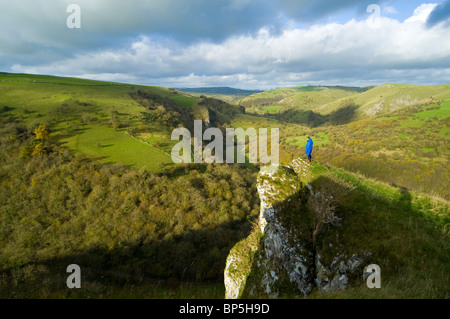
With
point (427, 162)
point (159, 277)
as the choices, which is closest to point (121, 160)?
point (159, 277)

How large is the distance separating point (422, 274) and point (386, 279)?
3.28ft

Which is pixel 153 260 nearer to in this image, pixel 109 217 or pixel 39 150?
pixel 109 217

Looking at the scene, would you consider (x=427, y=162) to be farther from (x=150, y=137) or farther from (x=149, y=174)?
(x=150, y=137)

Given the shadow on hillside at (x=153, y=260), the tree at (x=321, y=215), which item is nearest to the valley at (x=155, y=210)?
the shadow on hillside at (x=153, y=260)

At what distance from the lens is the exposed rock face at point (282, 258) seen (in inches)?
283

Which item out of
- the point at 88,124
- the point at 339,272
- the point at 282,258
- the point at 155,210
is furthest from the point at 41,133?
the point at 339,272

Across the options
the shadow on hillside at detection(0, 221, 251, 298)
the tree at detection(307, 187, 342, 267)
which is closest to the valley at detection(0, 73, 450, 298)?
the shadow on hillside at detection(0, 221, 251, 298)

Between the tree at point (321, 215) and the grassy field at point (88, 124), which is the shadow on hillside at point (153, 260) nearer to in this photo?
the grassy field at point (88, 124)

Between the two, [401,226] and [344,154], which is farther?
[344,154]

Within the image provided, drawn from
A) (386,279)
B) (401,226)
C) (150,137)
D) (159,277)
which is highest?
(150,137)

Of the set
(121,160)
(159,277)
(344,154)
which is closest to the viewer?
(159,277)

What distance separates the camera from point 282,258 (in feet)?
28.8
